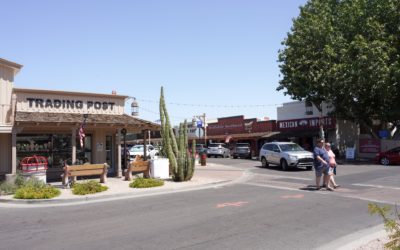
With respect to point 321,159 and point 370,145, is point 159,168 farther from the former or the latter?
point 370,145

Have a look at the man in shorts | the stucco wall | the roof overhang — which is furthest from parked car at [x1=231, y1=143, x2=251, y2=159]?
the man in shorts

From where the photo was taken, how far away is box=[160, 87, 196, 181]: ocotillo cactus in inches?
758

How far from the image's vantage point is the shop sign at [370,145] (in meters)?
36.9

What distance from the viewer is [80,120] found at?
20.4 meters

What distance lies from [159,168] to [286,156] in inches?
349

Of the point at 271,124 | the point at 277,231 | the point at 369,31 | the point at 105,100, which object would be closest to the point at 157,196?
the point at 277,231

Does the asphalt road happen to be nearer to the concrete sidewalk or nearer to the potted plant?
the concrete sidewalk

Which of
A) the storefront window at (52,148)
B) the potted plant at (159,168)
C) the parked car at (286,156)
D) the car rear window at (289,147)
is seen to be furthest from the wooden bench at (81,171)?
the car rear window at (289,147)

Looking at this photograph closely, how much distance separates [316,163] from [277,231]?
7.02m

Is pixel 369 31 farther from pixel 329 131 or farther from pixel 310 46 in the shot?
pixel 329 131

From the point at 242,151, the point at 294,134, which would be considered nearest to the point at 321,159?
the point at 242,151

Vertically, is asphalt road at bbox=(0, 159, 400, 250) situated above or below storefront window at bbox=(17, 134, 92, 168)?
below

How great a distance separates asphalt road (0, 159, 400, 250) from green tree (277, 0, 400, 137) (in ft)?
57.6

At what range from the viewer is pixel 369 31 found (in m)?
32.4
